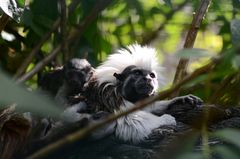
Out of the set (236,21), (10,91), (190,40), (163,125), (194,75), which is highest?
(190,40)

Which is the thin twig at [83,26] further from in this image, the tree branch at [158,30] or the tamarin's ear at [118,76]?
the tree branch at [158,30]

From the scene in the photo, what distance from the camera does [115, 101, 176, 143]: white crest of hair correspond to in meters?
3.09

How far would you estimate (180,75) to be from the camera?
11.8ft

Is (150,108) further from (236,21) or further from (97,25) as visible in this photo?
(236,21)

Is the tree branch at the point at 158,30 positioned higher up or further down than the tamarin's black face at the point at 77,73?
higher up

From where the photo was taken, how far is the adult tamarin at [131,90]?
320 cm

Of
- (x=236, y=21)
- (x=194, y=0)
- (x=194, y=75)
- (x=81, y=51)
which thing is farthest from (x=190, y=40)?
(x=194, y=75)

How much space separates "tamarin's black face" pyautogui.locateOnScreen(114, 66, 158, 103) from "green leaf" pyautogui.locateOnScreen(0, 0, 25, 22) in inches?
52.5

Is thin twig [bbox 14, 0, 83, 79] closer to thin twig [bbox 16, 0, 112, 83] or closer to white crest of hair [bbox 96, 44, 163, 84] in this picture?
thin twig [bbox 16, 0, 112, 83]

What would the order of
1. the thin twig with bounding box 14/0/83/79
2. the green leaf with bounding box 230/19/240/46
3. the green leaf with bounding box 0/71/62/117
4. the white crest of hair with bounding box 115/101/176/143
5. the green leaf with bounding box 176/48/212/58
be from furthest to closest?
the thin twig with bounding box 14/0/83/79
the white crest of hair with bounding box 115/101/176/143
the green leaf with bounding box 230/19/240/46
the green leaf with bounding box 176/48/212/58
the green leaf with bounding box 0/71/62/117

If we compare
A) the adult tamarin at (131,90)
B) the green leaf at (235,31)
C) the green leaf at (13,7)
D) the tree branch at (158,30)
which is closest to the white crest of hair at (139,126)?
the adult tamarin at (131,90)

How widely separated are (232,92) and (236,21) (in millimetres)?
1612

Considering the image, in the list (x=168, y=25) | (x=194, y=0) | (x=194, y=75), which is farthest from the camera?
(x=168, y=25)

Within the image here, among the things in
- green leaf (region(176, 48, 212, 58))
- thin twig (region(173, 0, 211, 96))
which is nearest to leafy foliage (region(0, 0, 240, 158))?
thin twig (region(173, 0, 211, 96))
